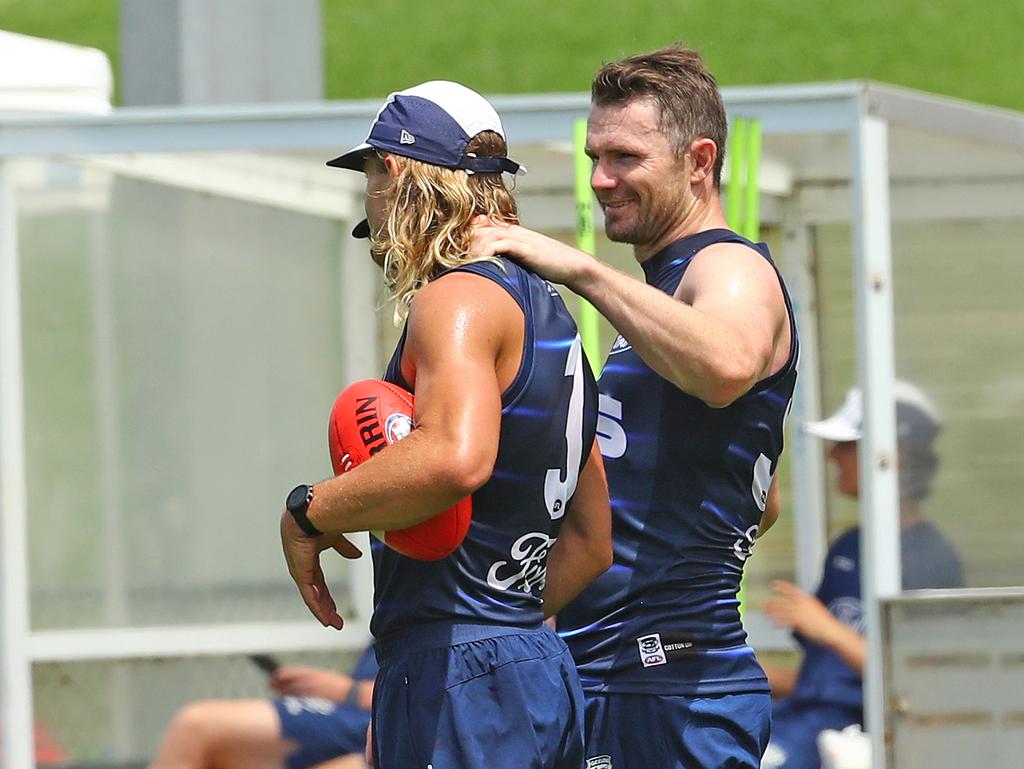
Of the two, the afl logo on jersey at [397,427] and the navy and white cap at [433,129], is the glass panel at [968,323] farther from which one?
the afl logo on jersey at [397,427]

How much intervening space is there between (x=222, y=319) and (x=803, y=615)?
7.21ft

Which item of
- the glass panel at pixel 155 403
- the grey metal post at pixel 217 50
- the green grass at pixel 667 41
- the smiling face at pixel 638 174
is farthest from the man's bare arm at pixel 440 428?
the green grass at pixel 667 41

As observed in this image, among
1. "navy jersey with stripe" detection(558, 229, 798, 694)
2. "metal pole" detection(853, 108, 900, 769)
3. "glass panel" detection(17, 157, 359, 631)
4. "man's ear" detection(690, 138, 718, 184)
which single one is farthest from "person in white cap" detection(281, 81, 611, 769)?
"glass panel" detection(17, 157, 359, 631)

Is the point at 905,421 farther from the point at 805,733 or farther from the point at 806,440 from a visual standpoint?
the point at 805,733

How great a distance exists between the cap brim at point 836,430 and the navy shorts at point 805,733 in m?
0.87

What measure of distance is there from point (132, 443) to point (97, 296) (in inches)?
20.1

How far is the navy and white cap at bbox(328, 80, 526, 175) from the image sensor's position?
9.09 ft

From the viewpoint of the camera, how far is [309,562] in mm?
2727

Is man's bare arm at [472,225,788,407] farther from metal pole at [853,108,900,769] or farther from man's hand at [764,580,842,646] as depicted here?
man's hand at [764,580,842,646]

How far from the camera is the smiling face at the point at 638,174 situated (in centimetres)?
310

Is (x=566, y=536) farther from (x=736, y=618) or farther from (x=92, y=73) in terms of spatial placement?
(x=92, y=73)

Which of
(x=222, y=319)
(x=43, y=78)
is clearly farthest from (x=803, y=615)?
(x=43, y=78)

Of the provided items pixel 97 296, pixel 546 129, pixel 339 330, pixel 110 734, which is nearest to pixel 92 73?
pixel 97 296

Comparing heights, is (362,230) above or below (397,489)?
above
